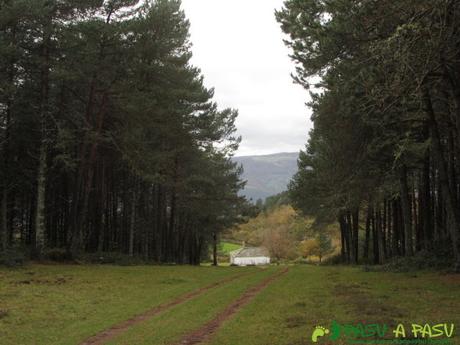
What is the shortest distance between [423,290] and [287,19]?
12.5 metres

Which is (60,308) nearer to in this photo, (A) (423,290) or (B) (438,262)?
Result: (A) (423,290)

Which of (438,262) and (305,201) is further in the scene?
(305,201)

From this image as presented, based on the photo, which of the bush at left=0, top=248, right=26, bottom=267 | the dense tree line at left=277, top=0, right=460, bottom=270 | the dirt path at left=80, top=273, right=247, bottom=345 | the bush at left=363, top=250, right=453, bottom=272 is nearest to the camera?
the dirt path at left=80, top=273, right=247, bottom=345

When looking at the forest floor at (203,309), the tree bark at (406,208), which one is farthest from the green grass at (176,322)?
the tree bark at (406,208)

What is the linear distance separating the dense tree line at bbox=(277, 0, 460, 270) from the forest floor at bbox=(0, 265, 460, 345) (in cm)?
392

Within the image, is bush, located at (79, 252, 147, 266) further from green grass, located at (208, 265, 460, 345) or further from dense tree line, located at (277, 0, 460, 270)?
green grass, located at (208, 265, 460, 345)

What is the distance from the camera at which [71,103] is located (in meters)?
32.5

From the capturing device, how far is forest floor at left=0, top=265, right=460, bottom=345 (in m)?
9.45

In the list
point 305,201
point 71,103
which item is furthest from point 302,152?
point 71,103

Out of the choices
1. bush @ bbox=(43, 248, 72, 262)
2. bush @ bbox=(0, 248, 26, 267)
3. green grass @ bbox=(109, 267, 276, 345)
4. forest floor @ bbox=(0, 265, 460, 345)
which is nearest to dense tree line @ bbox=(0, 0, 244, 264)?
bush @ bbox=(43, 248, 72, 262)

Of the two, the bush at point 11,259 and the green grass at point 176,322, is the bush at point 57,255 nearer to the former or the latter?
the bush at point 11,259

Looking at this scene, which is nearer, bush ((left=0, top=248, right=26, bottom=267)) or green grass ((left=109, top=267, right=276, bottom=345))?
green grass ((left=109, top=267, right=276, bottom=345))

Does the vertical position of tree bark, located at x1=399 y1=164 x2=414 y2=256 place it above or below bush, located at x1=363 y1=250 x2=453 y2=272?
above

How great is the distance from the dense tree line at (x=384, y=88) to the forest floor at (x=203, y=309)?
3.92 m
